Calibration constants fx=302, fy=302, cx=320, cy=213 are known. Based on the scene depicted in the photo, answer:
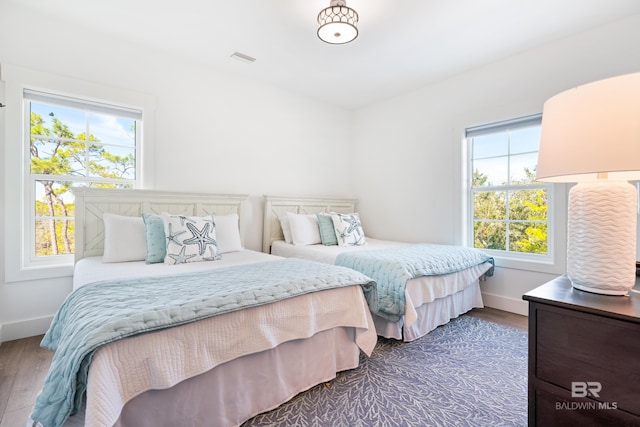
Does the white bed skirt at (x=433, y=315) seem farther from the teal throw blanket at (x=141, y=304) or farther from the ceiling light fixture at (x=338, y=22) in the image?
the ceiling light fixture at (x=338, y=22)

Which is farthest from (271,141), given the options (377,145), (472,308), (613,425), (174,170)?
(613,425)

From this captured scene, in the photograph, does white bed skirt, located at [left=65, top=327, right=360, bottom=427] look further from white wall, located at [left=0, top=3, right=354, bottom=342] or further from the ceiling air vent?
the ceiling air vent

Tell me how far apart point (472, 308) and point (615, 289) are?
2.32 meters

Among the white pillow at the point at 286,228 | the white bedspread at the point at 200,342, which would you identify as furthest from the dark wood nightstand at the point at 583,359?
the white pillow at the point at 286,228

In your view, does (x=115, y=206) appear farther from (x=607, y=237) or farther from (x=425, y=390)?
(x=607, y=237)

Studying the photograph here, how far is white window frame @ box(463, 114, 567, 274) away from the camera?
2.71 m

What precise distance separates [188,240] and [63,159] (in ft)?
4.57

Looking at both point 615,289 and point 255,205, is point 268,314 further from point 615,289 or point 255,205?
point 255,205

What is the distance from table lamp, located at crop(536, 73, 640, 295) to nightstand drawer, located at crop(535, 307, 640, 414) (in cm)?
21

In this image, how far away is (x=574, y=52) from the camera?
2631 mm

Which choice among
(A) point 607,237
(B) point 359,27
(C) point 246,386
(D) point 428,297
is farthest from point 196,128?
(A) point 607,237

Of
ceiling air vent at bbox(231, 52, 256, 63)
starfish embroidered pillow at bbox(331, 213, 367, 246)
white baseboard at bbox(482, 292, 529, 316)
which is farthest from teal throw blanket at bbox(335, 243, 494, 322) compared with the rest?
ceiling air vent at bbox(231, 52, 256, 63)

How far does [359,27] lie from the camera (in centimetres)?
251

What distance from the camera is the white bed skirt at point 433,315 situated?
7.73 ft
